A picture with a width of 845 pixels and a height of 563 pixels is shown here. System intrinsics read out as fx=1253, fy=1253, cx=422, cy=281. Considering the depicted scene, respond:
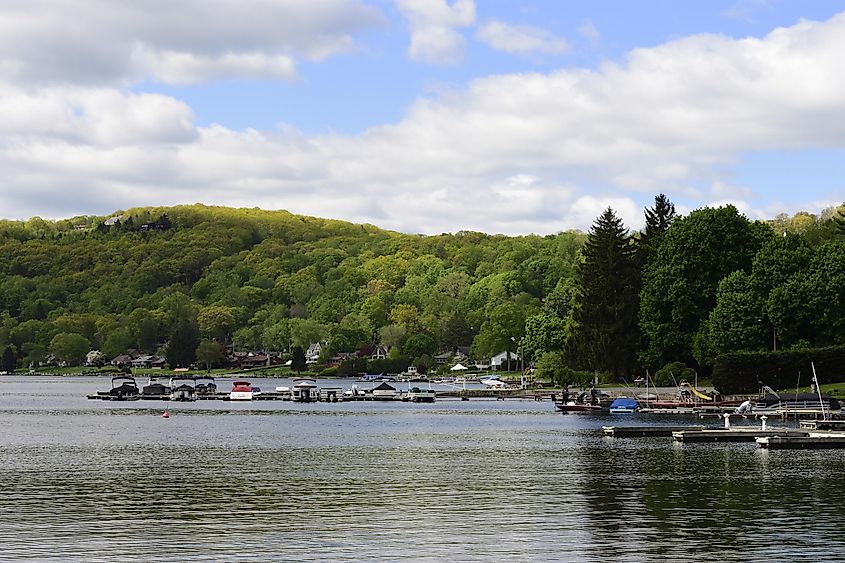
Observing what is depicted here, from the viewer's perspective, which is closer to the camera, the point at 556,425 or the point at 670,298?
the point at 556,425

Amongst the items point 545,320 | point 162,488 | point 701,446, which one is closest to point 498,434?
point 701,446

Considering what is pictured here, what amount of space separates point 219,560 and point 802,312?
83632mm

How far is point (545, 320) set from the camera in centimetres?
17662

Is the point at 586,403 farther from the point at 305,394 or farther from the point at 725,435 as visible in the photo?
the point at 305,394

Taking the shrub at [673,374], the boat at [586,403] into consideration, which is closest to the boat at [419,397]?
the boat at [586,403]

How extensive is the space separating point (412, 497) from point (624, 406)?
62.6 meters

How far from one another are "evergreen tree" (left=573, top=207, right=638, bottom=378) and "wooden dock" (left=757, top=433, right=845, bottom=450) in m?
59.3

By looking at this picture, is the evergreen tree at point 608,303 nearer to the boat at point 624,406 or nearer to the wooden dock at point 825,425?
the boat at point 624,406

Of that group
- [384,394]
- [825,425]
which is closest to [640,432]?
[825,425]

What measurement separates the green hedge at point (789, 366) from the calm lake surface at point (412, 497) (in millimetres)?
23691

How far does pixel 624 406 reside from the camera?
107562 mm

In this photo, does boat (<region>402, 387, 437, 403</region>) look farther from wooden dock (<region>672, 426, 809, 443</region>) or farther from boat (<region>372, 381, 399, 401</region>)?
wooden dock (<region>672, 426, 809, 443</region>)

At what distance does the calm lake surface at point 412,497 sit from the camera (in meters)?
35.8

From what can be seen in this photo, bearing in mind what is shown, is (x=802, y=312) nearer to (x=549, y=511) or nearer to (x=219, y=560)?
(x=549, y=511)
